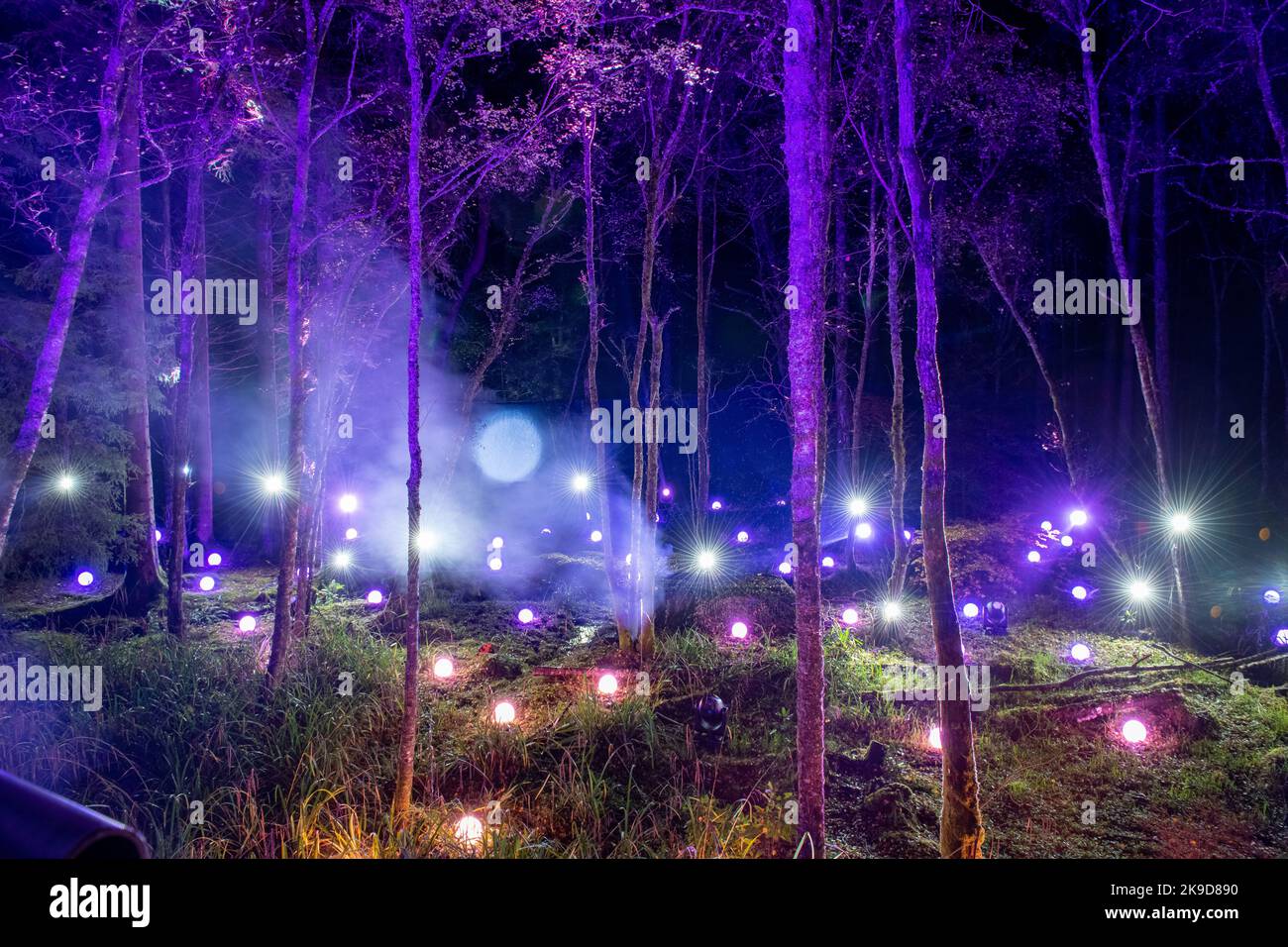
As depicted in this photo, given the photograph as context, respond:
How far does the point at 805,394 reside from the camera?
446 centimetres

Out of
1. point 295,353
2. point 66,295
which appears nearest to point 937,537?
point 295,353

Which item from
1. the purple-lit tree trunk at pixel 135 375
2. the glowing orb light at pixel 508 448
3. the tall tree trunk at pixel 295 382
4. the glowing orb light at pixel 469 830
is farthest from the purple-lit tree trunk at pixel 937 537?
the glowing orb light at pixel 508 448

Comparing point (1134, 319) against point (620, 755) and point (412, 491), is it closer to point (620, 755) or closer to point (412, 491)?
point (620, 755)

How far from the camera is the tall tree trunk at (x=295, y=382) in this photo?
6.95m

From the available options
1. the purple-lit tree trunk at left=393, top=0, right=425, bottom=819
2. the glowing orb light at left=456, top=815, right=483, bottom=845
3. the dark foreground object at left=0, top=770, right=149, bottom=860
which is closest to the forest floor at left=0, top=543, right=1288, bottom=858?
the glowing orb light at left=456, top=815, right=483, bottom=845

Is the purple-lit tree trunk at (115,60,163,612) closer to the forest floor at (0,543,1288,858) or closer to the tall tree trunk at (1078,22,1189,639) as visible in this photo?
the forest floor at (0,543,1288,858)

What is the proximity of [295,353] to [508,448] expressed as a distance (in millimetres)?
16627

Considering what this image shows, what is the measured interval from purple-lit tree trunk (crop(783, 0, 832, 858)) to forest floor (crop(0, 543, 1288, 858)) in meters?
0.87

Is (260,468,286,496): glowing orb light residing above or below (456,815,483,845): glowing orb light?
above

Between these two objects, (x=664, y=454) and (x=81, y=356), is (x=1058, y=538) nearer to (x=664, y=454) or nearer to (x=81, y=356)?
(x=664, y=454)

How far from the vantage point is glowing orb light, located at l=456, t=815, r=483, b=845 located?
175 inches

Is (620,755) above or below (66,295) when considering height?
below

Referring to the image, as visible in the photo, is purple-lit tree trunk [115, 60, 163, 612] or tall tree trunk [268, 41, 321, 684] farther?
purple-lit tree trunk [115, 60, 163, 612]

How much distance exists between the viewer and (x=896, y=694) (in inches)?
290
